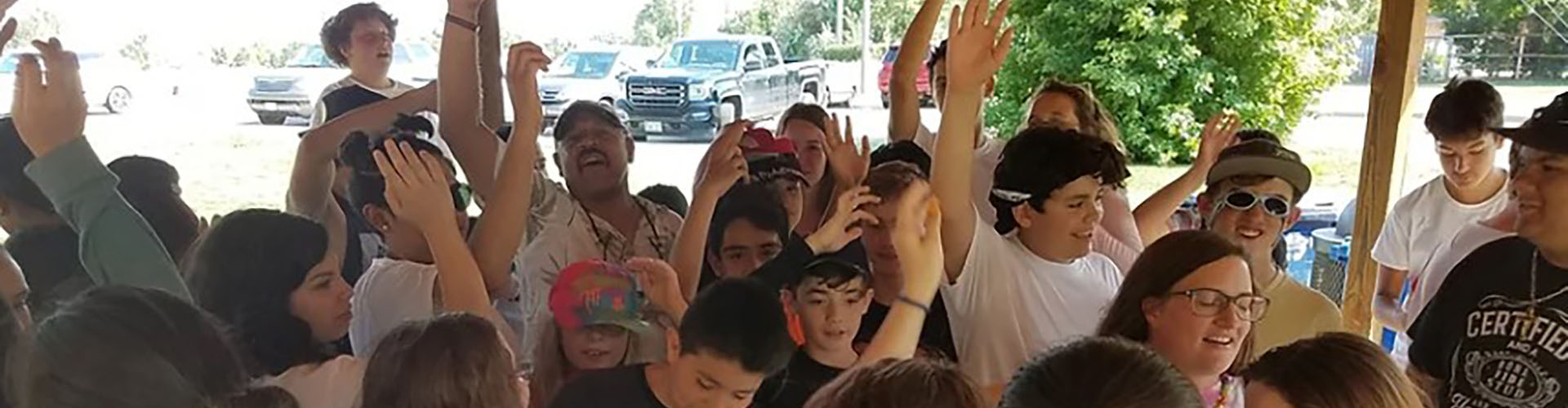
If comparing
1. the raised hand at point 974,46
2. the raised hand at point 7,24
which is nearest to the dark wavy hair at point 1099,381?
the raised hand at point 974,46

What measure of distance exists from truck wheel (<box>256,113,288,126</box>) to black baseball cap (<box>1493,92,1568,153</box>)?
939 centimetres

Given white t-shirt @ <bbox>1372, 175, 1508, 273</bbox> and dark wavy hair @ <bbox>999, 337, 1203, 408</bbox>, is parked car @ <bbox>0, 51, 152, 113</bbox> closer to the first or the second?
white t-shirt @ <bbox>1372, 175, 1508, 273</bbox>

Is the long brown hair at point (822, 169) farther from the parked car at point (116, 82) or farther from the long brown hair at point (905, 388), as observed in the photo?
the parked car at point (116, 82)

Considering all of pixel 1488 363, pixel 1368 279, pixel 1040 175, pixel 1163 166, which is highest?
pixel 1040 175

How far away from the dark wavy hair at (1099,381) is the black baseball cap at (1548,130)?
89 centimetres

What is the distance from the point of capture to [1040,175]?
195 cm

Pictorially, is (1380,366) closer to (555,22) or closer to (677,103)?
(555,22)

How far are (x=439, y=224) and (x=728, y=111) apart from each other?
9.24 meters

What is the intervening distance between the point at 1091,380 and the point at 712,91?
9.67 m

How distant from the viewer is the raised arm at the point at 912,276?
1.74 meters

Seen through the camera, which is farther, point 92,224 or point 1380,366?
point 92,224

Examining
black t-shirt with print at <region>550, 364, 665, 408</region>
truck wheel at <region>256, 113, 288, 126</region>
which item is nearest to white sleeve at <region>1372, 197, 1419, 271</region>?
black t-shirt with print at <region>550, 364, 665, 408</region>

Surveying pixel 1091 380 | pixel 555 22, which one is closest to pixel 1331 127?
pixel 555 22

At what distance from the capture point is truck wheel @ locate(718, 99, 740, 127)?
10797 millimetres
